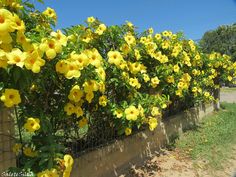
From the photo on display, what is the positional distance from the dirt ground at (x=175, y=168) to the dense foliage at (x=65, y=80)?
0.82 m

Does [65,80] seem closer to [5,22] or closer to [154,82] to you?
[5,22]

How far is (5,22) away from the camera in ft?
7.93

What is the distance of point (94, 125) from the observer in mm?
4785

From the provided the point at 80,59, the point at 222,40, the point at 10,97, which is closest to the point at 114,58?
the point at 80,59

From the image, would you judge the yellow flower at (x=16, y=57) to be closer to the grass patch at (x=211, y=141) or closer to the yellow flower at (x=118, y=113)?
the yellow flower at (x=118, y=113)

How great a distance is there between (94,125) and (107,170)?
0.64 m

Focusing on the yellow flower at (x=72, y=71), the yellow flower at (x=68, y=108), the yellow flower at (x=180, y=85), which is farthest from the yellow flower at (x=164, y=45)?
the yellow flower at (x=72, y=71)

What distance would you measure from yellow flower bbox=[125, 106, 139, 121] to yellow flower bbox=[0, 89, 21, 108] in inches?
82.4

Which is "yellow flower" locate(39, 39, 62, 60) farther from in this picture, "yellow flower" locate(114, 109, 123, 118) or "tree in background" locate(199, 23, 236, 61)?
"tree in background" locate(199, 23, 236, 61)

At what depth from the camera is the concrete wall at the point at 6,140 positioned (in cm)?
303

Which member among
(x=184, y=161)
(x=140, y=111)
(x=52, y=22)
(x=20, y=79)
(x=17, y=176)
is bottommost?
(x=184, y=161)

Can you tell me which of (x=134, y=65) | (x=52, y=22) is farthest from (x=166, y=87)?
(x=52, y=22)

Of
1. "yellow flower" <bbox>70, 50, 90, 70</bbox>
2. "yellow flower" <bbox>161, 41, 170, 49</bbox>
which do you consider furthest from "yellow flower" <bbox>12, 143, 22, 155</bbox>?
"yellow flower" <bbox>161, 41, 170, 49</bbox>

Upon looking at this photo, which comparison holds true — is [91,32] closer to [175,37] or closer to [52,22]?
[52,22]
